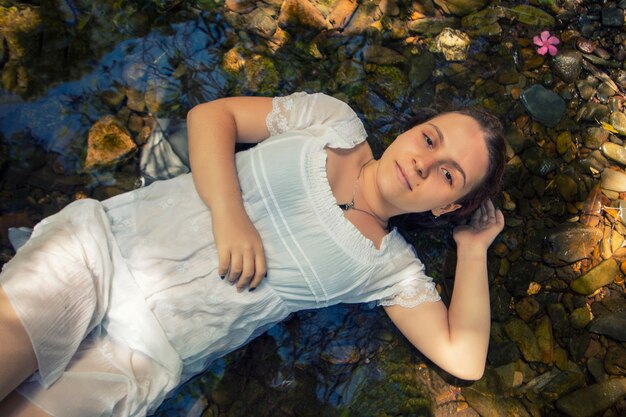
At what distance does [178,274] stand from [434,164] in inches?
53.1

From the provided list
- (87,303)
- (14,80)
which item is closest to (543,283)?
(87,303)

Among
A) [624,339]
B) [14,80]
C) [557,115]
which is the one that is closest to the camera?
[14,80]

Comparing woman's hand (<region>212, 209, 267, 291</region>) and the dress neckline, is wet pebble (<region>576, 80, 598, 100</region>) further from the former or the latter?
woman's hand (<region>212, 209, 267, 291</region>)

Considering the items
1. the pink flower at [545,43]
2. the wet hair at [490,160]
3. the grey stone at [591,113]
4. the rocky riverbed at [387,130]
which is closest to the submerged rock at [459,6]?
the rocky riverbed at [387,130]

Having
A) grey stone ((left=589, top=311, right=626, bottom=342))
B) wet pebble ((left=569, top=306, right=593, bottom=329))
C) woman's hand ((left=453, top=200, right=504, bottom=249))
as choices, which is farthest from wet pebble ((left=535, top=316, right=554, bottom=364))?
woman's hand ((left=453, top=200, right=504, bottom=249))

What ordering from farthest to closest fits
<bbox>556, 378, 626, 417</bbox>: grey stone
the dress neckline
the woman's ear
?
<bbox>556, 378, 626, 417</bbox>: grey stone, the woman's ear, the dress neckline

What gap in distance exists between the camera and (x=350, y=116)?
8.96 feet

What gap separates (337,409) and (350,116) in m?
1.72

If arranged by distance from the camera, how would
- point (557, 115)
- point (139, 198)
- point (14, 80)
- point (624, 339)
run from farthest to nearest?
point (557, 115)
point (624, 339)
point (14, 80)
point (139, 198)

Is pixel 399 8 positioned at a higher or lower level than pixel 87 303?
higher

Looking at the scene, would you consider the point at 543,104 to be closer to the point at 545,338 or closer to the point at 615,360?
the point at 545,338

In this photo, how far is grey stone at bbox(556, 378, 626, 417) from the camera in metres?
3.15

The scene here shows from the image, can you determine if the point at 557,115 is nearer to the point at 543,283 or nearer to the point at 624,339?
the point at 543,283

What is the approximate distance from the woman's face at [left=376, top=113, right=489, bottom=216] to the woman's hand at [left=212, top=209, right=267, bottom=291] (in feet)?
2.30
